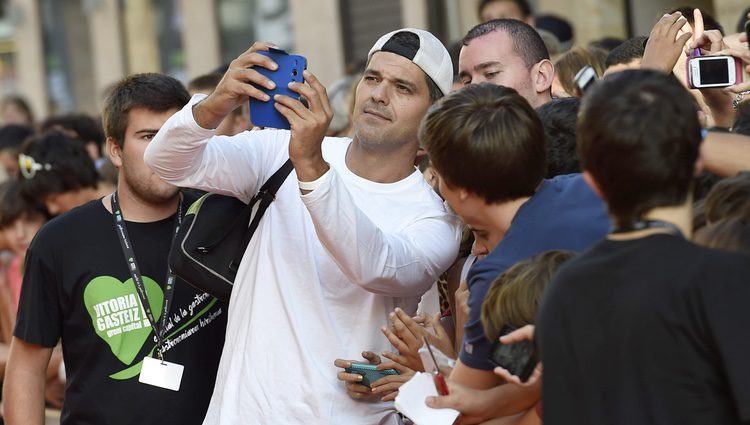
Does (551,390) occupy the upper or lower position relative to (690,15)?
lower

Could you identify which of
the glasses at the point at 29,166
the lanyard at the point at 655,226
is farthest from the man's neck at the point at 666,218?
the glasses at the point at 29,166

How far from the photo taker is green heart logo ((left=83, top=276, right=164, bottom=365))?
4719mm

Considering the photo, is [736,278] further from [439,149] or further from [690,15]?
[690,15]

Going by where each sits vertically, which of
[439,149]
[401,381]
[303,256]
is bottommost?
[401,381]

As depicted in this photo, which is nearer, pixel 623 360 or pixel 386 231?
pixel 623 360

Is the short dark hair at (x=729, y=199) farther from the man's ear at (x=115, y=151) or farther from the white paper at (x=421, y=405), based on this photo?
the man's ear at (x=115, y=151)

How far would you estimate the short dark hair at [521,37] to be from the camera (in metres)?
4.99

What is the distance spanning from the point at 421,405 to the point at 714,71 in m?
1.42

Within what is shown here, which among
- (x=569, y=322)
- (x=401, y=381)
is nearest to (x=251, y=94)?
(x=401, y=381)

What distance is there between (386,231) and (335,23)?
8.74m

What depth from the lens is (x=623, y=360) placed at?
2596mm

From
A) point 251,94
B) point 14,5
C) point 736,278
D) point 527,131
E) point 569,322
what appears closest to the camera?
point 736,278

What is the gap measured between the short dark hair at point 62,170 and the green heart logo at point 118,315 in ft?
7.91

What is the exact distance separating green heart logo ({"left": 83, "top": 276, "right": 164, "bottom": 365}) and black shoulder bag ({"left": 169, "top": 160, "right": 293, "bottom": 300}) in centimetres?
53
